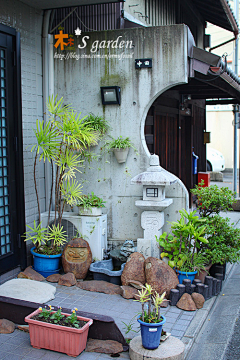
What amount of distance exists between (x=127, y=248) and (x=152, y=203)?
0.94 m

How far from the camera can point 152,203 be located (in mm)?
6445

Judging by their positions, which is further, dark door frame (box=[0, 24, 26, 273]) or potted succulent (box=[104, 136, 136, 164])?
potted succulent (box=[104, 136, 136, 164])

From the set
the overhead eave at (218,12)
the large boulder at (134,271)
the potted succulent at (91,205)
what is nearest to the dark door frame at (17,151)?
the potted succulent at (91,205)

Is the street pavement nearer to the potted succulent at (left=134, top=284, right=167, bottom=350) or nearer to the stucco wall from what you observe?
the potted succulent at (left=134, top=284, right=167, bottom=350)

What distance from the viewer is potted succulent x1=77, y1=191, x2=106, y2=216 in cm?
673

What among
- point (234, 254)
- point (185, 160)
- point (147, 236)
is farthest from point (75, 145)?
point (185, 160)

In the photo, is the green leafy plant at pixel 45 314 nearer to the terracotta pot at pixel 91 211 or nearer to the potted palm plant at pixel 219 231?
the terracotta pot at pixel 91 211

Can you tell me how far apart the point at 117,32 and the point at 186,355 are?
217 inches

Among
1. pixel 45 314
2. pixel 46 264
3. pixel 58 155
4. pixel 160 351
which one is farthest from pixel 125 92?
pixel 160 351

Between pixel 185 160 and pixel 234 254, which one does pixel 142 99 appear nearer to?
pixel 234 254

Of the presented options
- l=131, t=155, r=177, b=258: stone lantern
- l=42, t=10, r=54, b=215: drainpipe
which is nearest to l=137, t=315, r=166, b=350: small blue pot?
l=131, t=155, r=177, b=258: stone lantern

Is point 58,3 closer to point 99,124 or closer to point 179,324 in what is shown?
point 99,124

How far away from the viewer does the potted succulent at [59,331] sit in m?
4.13

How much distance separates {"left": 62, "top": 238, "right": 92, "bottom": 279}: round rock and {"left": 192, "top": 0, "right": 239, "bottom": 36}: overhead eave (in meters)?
7.49
